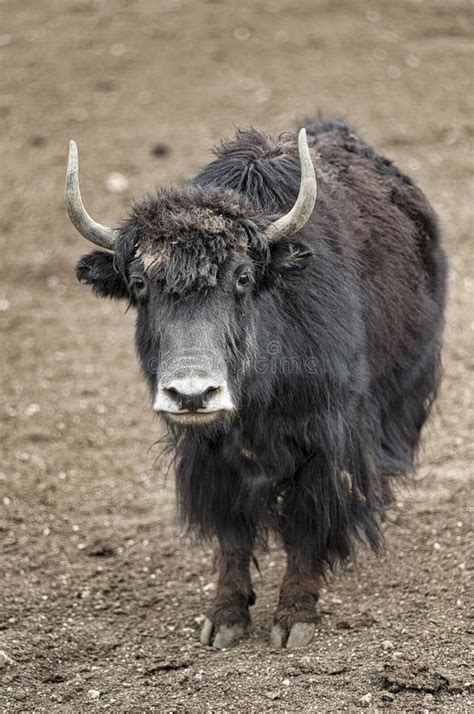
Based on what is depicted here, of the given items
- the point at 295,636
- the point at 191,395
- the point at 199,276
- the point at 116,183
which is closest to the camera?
the point at 191,395

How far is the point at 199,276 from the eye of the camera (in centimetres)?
436

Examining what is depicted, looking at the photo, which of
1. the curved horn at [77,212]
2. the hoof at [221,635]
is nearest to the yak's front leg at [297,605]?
the hoof at [221,635]

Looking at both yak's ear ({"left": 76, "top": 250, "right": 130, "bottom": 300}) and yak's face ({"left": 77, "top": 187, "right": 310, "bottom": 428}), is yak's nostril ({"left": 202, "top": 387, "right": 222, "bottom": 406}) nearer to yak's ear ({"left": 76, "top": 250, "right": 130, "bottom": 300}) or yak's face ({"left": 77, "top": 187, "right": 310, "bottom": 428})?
yak's face ({"left": 77, "top": 187, "right": 310, "bottom": 428})

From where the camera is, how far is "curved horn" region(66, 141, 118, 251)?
4.62 metres

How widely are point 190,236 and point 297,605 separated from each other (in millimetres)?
2030

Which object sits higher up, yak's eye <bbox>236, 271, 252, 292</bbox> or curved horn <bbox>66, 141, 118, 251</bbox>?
curved horn <bbox>66, 141, 118, 251</bbox>

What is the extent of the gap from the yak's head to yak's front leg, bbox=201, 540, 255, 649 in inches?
43.1

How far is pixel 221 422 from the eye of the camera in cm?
452

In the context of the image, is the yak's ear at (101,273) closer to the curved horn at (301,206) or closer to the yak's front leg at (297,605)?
the curved horn at (301,206)

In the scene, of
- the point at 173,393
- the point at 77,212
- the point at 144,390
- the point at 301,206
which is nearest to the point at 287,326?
the point at 301,206

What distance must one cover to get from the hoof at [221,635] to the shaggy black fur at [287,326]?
1.39 feet

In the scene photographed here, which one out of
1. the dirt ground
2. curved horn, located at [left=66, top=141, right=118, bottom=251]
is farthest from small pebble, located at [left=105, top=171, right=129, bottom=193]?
curved horn, located at [left=66, top=141, right=118, bottom=251]

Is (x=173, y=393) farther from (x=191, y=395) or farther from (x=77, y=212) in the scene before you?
(x=77, y=212)

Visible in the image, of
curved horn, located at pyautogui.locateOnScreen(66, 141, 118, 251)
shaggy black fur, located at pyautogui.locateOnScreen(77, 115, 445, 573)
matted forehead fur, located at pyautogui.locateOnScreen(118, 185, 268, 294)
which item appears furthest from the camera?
curved horn, located at pyautogui.locateOnScreen(66, 141, 118, 251)
